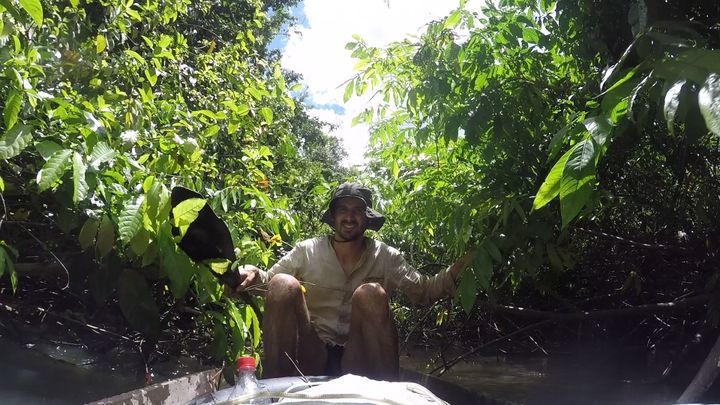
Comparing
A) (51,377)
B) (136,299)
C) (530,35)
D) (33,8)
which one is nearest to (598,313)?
(530,35)

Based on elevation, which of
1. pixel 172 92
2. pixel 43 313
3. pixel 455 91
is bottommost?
pixel 43 313

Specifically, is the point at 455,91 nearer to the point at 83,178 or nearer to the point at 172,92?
the point at 83,178

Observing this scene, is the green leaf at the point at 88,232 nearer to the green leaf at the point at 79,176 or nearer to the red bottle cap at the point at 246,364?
the green leaf at the point at 79,176

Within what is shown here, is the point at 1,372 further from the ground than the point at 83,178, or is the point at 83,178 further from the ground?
the point at 83,178

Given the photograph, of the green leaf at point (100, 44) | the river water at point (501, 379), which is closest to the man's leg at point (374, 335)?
the green leaf at point (100, 44)

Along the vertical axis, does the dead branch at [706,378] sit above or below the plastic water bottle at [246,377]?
below

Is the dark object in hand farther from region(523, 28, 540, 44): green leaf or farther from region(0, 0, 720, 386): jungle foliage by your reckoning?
region(523, 28, 540, 44): green leaf

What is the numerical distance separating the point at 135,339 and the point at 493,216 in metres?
2.34

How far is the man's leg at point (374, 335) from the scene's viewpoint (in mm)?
2568

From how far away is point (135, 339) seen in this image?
3.97 metres

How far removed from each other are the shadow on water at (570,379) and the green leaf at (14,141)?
350cm

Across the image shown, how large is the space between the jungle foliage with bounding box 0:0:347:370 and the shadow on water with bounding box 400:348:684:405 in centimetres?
235

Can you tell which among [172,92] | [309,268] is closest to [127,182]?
[309,268]

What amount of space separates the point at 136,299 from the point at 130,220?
0.55 metres
